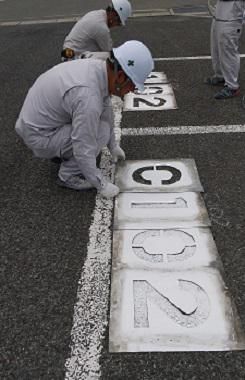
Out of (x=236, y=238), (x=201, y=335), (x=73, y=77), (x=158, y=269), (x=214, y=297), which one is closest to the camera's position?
(x=201, y=335)

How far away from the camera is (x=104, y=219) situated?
10.2ft

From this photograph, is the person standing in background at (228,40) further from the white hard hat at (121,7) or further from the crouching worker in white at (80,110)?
the crouching worker in white at (80,110)

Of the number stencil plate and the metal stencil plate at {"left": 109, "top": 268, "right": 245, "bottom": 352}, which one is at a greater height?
the metal stencil plate at {"left": 109, "top": 268, "right": 245, "bottom": 352}

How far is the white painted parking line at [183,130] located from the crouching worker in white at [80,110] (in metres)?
0.93

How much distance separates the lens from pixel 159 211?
3.14 metres

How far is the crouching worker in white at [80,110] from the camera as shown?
2.88 meters

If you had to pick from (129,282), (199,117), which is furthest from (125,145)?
(129,282)

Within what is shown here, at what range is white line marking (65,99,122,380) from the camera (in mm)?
2044

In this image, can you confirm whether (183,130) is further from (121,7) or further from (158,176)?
(121,7)

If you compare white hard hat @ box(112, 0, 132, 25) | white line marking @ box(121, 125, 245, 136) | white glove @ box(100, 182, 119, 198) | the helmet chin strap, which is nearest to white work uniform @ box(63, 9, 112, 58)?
white hard hat @ box(112, 0, 132, 25)

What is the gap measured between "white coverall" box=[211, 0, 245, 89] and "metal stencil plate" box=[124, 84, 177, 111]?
0.72 m

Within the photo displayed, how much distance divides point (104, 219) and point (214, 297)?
3.44 feet

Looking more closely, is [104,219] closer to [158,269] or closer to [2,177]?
[158,269]

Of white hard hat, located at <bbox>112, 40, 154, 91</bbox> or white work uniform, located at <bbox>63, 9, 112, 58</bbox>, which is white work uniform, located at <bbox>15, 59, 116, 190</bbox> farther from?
white work uniform, located at <bbox>63, 9, 112, 58</bbox>
